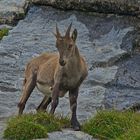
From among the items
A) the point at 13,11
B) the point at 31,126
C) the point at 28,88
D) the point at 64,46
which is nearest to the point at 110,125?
the point at 31,126

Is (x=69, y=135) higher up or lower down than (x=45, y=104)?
lower down

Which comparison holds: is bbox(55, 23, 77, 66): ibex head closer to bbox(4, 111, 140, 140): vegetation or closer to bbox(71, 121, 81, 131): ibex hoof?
bbox(4, 111, 140, 140): vegetation

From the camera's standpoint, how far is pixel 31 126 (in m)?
12.9

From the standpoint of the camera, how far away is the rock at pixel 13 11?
78.2 ft

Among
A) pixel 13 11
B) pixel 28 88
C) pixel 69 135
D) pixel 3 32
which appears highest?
pixel 13 11

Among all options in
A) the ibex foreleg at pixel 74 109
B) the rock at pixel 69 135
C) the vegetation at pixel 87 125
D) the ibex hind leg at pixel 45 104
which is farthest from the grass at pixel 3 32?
the rock at pixel 69 135

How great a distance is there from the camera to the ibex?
13195 millimetres

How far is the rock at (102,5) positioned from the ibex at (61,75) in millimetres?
7142

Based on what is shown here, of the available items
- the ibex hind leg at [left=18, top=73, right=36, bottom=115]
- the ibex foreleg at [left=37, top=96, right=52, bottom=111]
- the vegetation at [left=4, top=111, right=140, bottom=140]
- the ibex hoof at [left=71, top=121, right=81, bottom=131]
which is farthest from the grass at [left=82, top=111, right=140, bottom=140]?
the ibex hind leg at [left=18, top=73, right=36, bottom=115]

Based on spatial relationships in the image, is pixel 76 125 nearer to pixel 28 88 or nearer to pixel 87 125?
pixel 87 125

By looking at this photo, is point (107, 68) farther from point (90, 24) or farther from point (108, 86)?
point (90, 24)

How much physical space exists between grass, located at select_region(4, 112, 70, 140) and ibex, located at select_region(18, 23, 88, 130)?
1.04ft

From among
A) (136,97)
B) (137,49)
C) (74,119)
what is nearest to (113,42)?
(137,49)

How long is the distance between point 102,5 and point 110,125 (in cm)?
950
